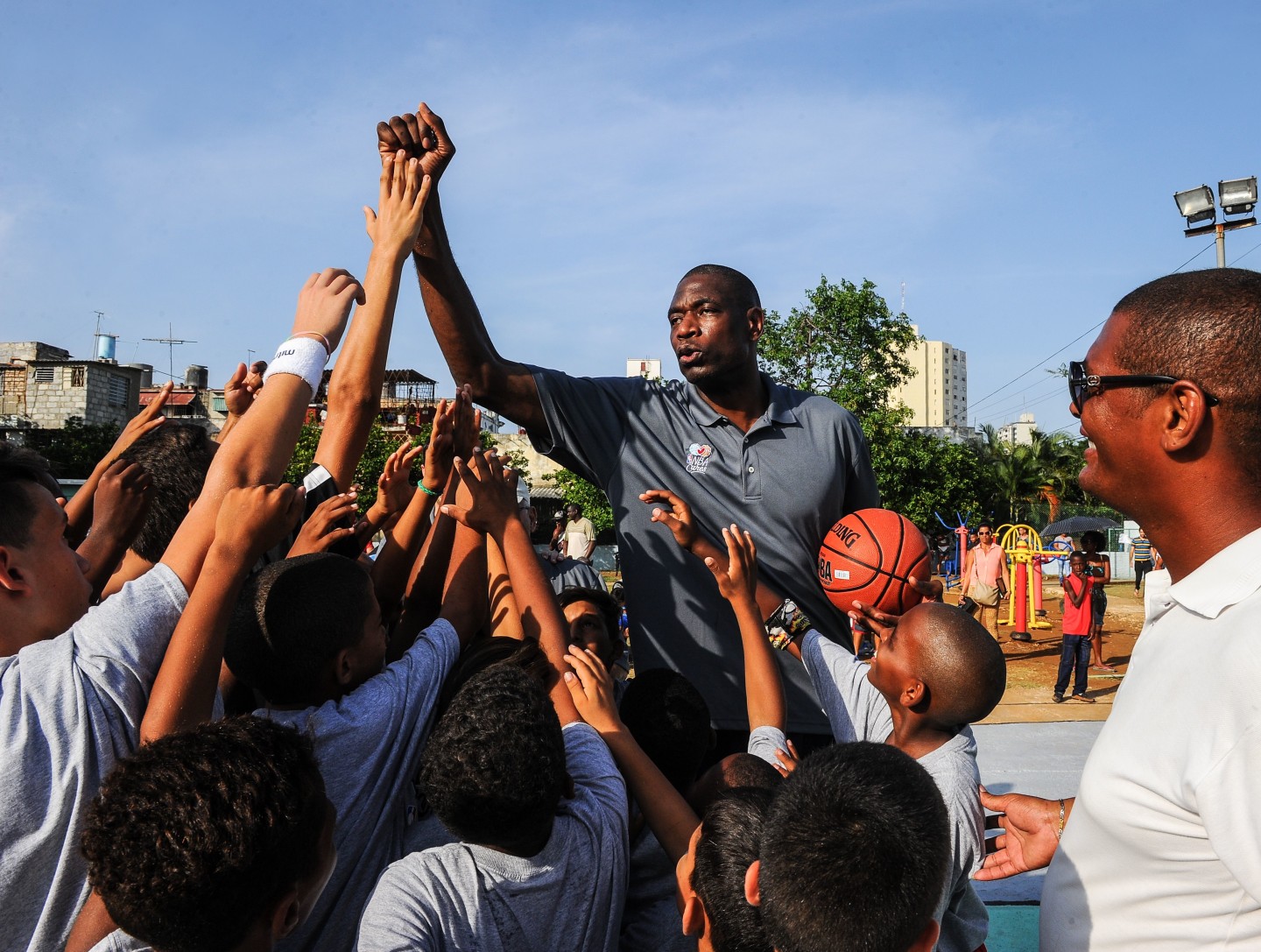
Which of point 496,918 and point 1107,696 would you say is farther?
point 1107,696

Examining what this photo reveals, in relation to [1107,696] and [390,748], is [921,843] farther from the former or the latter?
[1107,696]

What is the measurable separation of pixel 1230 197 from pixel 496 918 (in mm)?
23310

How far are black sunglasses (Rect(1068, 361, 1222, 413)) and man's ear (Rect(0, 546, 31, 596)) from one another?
2.26 meters

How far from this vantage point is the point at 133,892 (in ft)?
5.25

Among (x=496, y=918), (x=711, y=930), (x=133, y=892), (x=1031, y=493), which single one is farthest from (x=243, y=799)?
(x=1031, y=493)

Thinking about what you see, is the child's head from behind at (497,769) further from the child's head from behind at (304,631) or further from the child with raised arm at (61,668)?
the child with raised arm at (61,668)

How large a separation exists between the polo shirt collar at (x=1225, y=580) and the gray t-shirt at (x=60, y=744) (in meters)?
1.95

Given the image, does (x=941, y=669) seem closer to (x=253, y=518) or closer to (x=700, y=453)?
(x=700, y=453)

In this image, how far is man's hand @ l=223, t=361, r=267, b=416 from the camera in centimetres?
308

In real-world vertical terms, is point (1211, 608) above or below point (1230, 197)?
below

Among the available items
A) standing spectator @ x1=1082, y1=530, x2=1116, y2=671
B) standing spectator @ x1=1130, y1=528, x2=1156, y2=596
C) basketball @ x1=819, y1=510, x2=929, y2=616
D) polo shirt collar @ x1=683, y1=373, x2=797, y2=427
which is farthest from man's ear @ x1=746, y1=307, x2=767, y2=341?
standing spectator @ x1=1130, y1=528, x2=1156, y2=596

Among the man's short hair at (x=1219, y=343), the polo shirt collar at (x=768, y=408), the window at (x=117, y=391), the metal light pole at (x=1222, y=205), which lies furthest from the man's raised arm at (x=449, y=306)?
the window at (x=117, y=391)

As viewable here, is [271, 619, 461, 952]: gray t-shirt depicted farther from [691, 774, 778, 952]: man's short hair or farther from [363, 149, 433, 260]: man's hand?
[363, 149, 433, 260]: man's hand

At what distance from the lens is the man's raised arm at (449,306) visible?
3.10 metres
